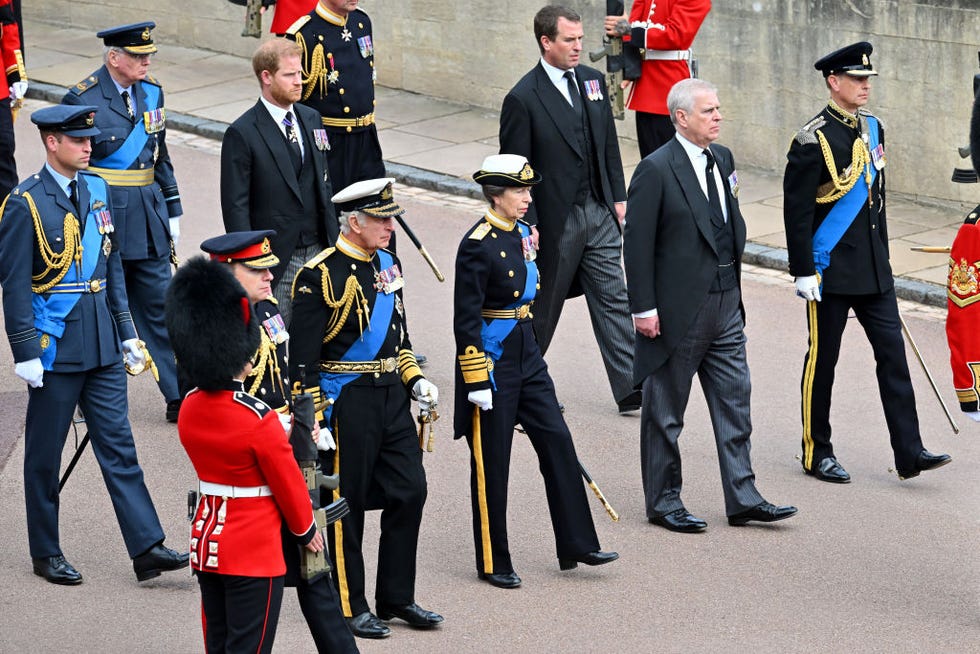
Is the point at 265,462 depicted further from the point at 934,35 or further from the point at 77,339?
the point at 934,35

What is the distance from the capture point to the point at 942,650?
7438mm

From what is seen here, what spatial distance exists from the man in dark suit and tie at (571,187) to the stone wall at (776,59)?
4197 mm

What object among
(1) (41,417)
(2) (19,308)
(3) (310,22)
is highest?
(3) (310,22)

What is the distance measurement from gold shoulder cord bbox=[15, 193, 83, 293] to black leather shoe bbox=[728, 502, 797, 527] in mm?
3246

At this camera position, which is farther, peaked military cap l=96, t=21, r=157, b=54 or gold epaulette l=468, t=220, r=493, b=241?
peaked military cap l=96, t=21, r=157, b=54

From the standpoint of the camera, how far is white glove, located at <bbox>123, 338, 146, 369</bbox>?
8.26 m

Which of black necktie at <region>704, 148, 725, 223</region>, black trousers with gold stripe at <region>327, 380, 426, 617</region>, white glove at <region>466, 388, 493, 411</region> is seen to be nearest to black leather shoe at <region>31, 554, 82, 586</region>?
black trousers with gold stripe at <region>327, 380, 426, 617</region>

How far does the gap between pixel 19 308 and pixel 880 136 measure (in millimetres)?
4412

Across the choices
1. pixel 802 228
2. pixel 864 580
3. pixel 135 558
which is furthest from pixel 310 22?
pixel 864 580

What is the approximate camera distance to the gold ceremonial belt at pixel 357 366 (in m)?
7.55

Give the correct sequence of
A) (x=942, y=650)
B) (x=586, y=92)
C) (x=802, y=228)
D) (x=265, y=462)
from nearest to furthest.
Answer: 1. (x=265, y=462)
2. (x=942, y=650)
3. (x=802, y=228)
4. (x=586, y=92)

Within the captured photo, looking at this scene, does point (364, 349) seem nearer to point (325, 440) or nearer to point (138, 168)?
point (325, 440)

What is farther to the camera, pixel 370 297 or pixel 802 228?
pixel 802 228

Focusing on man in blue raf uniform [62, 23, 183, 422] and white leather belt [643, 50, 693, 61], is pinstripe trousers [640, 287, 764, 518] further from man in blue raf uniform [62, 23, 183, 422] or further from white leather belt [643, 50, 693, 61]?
white leather belt [643, 50, 693, 61]
